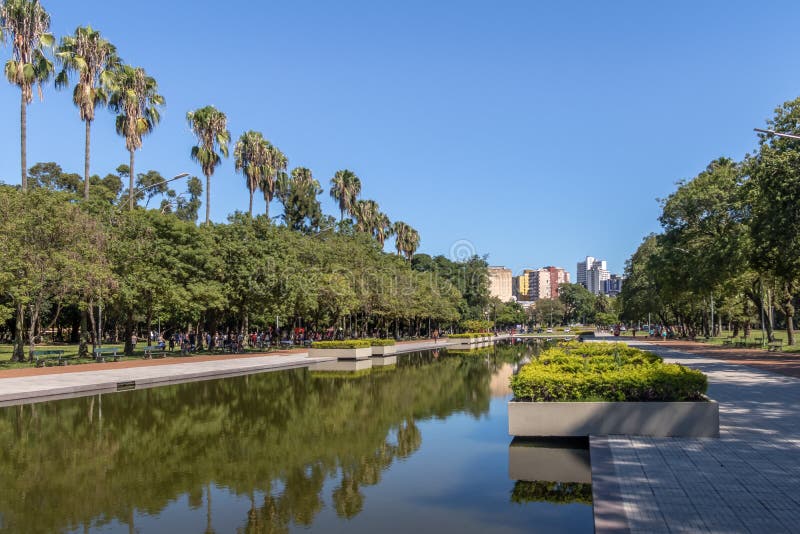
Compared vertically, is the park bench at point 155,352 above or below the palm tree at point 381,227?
below

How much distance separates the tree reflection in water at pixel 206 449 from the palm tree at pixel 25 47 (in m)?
19.8

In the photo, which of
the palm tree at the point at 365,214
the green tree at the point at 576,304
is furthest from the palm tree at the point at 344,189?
the green tree at the point at 576,304

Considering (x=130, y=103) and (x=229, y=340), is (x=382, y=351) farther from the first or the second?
(x=130, y=103)

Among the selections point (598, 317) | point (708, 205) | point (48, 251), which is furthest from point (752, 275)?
point (598, 317)

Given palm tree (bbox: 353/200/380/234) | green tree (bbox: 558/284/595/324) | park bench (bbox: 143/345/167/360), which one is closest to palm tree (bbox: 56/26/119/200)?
park bench (bbox: 143/345/167/360)

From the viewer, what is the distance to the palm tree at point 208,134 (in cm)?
4506

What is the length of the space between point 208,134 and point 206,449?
122ft

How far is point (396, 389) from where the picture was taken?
71.4 ft

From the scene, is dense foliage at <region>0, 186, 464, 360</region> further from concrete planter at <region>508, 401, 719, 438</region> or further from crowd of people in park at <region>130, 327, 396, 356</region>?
concrete planter at <region>508, 401, 719, 438</region>

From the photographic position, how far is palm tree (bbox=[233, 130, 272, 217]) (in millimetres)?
50844

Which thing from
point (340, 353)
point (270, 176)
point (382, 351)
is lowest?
point (382, 351)

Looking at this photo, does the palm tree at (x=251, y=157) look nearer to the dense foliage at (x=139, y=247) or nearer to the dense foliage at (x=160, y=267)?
the dense foliage at (x=139, y=247)

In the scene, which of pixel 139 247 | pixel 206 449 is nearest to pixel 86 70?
pixel 139 247

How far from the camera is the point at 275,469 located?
10.1m
